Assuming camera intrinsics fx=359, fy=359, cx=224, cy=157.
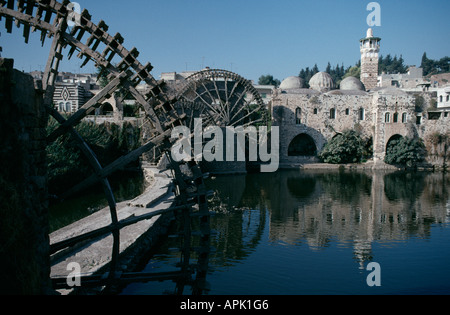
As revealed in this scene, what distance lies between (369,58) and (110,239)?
33030 millimetres

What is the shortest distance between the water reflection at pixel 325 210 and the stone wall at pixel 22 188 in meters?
5.12

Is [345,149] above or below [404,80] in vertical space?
below

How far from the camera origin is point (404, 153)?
2523 cm

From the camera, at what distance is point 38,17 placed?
223 inches

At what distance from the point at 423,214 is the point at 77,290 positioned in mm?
11967

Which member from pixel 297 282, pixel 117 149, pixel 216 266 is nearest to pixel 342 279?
pixel 297 282

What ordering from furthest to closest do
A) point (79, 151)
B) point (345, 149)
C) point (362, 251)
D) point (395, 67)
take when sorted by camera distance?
1. point (395, 67)
2. point (345, 149)
3. point (79, 151)
4. point (362, 251)

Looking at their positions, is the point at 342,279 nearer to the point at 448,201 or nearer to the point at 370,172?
the point at 448,201

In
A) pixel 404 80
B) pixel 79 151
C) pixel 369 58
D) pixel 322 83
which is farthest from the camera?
pixel 404 80

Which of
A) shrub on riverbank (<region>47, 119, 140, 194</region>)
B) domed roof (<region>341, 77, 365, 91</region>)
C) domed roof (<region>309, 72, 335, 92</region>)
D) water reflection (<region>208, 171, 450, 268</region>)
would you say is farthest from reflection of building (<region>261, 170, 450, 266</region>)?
domed roof (<region>309, 72, 335, 92</region>)

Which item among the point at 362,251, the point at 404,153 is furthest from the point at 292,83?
the point at 362,251

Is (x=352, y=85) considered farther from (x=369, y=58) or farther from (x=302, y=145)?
(x=302, y=145)

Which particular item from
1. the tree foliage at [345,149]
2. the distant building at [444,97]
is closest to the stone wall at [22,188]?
the tree foliage at [345,149]

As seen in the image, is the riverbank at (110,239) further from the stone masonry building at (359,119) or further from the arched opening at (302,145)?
the arched opening at (302,145)
